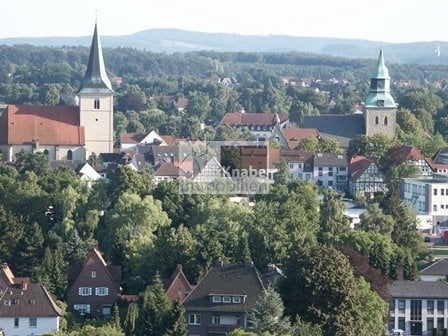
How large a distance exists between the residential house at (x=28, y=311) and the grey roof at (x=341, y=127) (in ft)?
140

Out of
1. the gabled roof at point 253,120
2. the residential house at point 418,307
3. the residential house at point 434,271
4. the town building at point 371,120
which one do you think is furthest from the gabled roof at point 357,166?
the gabled roof at point 253,120

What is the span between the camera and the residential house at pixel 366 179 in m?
67.7

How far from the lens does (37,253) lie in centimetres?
4609

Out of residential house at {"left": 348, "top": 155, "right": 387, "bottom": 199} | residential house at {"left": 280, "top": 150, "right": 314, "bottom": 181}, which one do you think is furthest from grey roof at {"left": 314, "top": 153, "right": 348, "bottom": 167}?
residential house at {"left": 348, "top": 155, "right": 387, "bottom": 199}

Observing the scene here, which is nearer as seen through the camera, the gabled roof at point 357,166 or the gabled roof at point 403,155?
the gabled roof at point 357,166

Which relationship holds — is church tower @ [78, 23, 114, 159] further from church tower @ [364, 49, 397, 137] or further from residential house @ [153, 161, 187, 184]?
church tower @ [364, 49, 397, 137]

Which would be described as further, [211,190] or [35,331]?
[211,190]

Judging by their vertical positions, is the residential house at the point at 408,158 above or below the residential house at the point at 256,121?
above

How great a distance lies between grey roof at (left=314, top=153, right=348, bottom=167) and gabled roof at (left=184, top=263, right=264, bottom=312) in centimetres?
3138

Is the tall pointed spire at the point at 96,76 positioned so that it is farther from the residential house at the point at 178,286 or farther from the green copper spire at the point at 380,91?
the residential house at the point at 178,286

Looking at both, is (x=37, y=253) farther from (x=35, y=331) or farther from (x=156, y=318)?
(x=156, y=318)

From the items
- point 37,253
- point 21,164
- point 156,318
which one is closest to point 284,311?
point 156,318

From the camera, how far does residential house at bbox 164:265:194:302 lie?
40.2 m

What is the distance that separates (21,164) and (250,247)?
2104 cm
